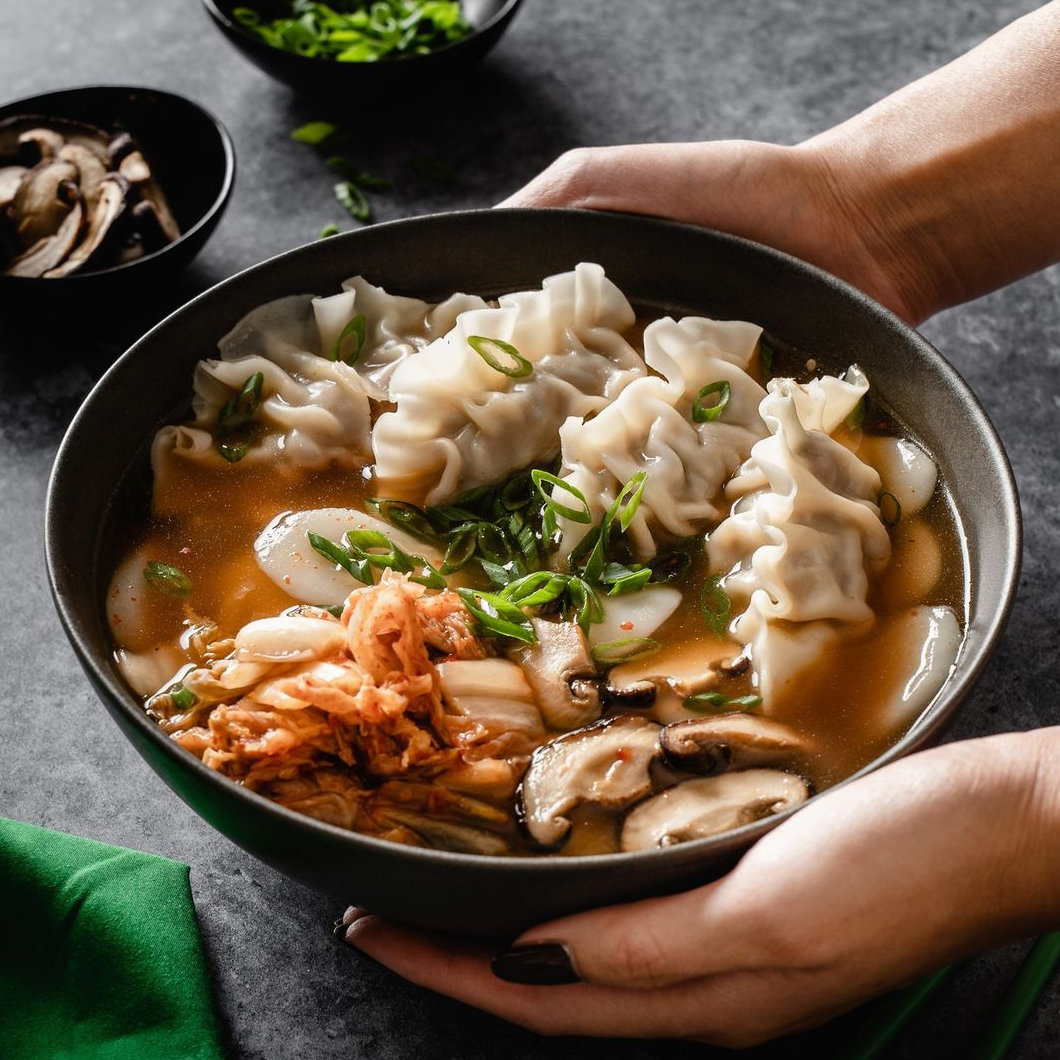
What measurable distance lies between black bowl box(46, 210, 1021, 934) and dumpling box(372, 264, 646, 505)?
0.19 metres

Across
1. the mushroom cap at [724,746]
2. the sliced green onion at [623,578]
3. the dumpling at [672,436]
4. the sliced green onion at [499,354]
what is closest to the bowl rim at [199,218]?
the sliced green onion at [499,354]

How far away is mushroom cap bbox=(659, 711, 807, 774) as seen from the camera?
250 centimetres

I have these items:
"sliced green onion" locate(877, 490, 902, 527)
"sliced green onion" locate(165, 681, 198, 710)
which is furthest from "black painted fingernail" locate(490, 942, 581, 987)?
"sliced green onion" locate(877, 490, 902, 527)

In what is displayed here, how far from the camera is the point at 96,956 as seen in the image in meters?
2.56

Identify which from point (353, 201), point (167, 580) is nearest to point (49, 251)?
point (353, 201)

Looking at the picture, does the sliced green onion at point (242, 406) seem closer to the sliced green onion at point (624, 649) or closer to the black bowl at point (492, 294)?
the black bowl at point (492, 294)

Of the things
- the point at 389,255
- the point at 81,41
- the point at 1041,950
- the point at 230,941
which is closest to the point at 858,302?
the point at 389,255

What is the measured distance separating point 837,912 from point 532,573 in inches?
41.2

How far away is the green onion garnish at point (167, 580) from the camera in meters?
2.84

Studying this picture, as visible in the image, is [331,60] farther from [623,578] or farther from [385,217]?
[623,578]

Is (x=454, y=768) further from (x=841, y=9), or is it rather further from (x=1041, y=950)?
(x=841, y=9)

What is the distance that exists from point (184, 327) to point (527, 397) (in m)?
0.87

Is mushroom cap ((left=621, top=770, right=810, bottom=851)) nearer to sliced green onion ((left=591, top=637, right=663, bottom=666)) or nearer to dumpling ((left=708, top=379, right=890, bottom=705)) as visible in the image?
dumpling ((left=708, top=379, right=890, bottom=705))

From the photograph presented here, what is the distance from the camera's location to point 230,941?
2.68m
